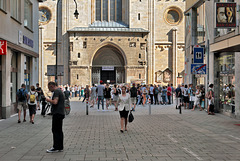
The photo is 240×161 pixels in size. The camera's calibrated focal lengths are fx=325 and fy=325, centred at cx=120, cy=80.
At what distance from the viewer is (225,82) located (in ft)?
59.1

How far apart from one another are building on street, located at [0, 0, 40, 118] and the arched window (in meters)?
20.7

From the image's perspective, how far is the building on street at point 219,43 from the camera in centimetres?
1443

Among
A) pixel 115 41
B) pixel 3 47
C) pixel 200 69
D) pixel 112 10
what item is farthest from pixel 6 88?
pixel 112 10

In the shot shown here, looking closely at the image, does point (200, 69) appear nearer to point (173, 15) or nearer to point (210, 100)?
point (210, 100)

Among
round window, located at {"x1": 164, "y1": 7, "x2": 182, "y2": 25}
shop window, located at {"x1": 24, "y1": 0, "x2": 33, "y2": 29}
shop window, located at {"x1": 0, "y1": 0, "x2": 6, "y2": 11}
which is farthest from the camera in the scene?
round window, located at {"x1": 164, "y1": 7, "x2": 182, "y2": 25}

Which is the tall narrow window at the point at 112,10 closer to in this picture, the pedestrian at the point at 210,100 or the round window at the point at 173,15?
the round window at the point at 173,15

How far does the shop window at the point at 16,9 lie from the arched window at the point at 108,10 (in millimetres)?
25280

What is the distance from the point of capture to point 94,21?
43.6m

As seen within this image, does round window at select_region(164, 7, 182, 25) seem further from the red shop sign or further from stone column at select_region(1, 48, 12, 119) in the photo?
the red shop sign

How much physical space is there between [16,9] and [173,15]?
29207 millimetres

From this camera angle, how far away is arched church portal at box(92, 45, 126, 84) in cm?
4294

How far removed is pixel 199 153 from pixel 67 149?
334cm

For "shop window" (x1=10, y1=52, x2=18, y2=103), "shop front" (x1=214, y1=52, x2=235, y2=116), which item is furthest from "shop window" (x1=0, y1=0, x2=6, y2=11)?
"shop front" (x1=214, y1=52, x2=235, y2=116)

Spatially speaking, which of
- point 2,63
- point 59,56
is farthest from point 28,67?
point 59,56
